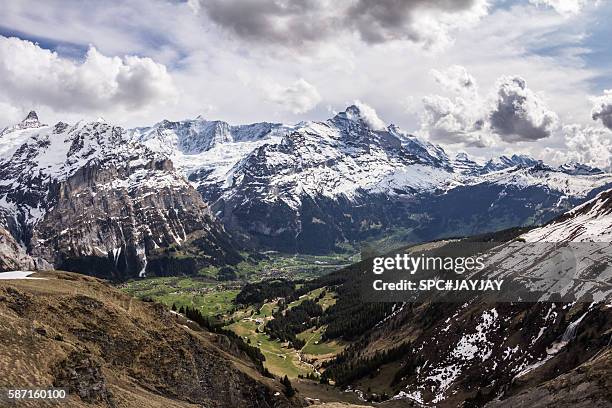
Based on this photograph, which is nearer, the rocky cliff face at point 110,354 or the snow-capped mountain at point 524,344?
the rocky cliff face at point 110,354

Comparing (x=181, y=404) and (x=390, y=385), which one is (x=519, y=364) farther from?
(x=181, y=404)

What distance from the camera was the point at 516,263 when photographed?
193250 millimetres

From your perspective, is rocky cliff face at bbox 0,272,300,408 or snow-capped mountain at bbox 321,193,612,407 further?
snow-capped mountain at bbox 321,193,612,407

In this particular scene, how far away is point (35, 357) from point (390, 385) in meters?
125

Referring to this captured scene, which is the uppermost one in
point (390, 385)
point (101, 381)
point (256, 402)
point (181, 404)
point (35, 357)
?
point (35, 357)

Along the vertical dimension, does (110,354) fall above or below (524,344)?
above

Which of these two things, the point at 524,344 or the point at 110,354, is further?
the point at 524,344

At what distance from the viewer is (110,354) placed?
100 metres

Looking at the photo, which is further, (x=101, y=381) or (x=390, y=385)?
(x=390, y=385)

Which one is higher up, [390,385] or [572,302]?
[572,302]

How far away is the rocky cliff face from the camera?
7494 centimetres

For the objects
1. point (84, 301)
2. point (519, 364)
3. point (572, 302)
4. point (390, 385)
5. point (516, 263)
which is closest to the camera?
point (84, 301)

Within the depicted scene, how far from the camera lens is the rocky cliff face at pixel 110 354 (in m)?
74.9

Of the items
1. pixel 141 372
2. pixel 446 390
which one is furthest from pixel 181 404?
pixel 446 390
